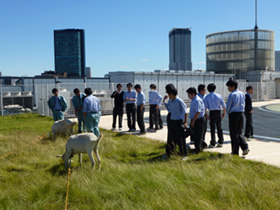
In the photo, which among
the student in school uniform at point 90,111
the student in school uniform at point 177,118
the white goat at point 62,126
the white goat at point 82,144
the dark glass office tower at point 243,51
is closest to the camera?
the white goat at point 82,144

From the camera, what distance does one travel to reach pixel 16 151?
24.9 ft

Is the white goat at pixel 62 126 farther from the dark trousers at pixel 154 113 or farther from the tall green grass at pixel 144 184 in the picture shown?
the dark trousers at pixel 154 113

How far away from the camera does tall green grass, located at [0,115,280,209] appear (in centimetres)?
430

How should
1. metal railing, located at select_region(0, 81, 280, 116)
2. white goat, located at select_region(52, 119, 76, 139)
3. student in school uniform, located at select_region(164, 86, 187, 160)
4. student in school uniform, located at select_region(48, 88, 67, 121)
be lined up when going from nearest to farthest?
1. student in school uniform, located at select_region(164, 86, 187, 160)
2. white goat, located at select_region(52, 119, 76, 139)
3. student in school uniform, located at select_region(48, 88, 67, 121)
4. metal railing, located at select_region(0, 81, 280, 116)

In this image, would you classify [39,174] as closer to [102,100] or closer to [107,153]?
[107,153]

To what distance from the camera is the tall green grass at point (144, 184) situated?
169 inches

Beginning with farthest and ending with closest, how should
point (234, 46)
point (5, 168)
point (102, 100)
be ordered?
point (234, 46) → point (102, 100) → point (5, 168)

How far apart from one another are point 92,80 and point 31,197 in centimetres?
5576

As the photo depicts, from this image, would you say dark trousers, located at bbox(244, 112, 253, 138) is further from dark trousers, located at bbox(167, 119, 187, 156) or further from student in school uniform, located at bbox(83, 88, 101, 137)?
student in school uniform, located at bbox(83, 88, 101, 137)

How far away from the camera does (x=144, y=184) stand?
5.00m

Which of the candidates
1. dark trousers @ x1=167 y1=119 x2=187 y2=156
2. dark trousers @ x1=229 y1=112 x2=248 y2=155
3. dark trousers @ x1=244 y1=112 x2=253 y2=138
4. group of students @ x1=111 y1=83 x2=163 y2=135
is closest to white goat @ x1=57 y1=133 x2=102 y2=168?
dark trousers @ x1=167 y1=119 x2=187 y2=156

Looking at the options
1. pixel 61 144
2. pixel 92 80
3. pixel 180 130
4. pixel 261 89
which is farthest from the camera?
pixel 92 80

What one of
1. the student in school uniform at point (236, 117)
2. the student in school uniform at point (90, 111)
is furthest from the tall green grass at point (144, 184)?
the student in school uniform at point (90, 111)

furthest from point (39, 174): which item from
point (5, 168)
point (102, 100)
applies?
point (102, 100)
